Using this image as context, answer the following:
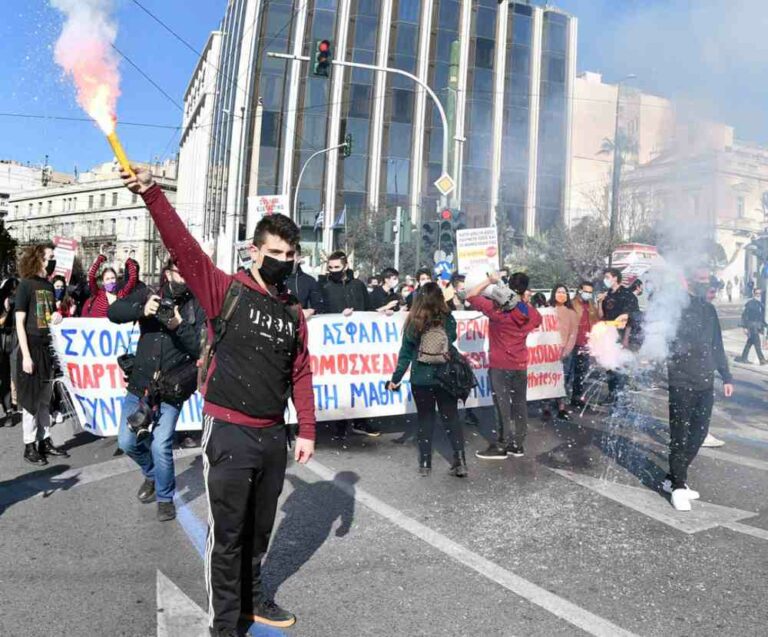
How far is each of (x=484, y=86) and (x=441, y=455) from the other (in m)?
41.4

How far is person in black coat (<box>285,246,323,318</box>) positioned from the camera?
774 centimetres

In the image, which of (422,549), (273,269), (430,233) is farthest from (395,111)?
(273,269)

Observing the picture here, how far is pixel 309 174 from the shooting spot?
1635 inches

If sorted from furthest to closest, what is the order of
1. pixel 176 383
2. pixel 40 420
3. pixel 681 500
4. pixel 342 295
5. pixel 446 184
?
1. pixel 446 184
2. pixel 342 295
3. pixel 40 420
4. pixel 681 500
5. pixel 176 383

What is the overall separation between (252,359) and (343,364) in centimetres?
476

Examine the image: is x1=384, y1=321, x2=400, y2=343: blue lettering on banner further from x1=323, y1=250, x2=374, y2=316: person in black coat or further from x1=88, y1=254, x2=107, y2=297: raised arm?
x1=88, y1=254, x2=107, y2=297: raised arm

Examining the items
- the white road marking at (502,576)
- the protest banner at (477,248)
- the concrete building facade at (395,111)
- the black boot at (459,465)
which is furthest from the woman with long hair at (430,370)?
the concrete building facade at (395,111)

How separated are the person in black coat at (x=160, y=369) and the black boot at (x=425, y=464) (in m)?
2.22

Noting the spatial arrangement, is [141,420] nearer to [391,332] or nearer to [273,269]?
[273,269]

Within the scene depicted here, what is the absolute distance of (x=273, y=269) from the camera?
3023 millimetres

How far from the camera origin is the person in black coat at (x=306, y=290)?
7.74 metres

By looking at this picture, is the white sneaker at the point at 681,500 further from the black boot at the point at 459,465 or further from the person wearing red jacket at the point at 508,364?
the person wearing red jacket at the point at 508,364

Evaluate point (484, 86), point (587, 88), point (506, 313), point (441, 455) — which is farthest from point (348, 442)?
point (587, 88)

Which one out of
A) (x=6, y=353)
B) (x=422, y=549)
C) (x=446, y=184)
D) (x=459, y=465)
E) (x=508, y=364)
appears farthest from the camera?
(x=446, y=184)
